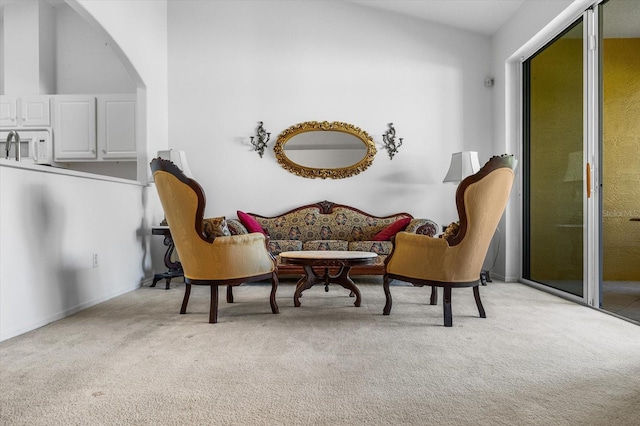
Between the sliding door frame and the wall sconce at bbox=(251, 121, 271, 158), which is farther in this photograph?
the wall sconce at bbox=(251, 121, 271, 158)

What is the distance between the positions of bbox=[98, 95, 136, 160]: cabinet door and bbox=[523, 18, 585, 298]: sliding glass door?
4420mm

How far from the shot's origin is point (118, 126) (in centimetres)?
498

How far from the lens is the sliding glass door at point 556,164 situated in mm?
3541

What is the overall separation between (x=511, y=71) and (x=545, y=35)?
0.72 m

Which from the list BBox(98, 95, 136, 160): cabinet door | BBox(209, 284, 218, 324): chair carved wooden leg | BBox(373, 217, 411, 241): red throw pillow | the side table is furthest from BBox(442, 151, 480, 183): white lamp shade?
BBox(98, 95, 136, 160): cabinet door

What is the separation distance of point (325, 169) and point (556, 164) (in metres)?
2.41

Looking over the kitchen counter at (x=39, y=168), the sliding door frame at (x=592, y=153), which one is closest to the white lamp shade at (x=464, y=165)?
the sliding door frame at (x=592, y=153)

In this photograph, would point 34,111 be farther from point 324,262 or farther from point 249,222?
point 324,262

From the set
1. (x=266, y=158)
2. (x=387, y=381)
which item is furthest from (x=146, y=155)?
(x=387, y=381)

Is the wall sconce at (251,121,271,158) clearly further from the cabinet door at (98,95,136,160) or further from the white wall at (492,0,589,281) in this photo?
the white wall at (492,0,589,281)

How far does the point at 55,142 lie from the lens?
502 centimetres

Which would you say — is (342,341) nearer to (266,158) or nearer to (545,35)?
(266,158)

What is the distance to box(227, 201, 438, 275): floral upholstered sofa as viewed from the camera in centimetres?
444

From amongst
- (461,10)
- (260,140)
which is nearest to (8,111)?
(260,140)
